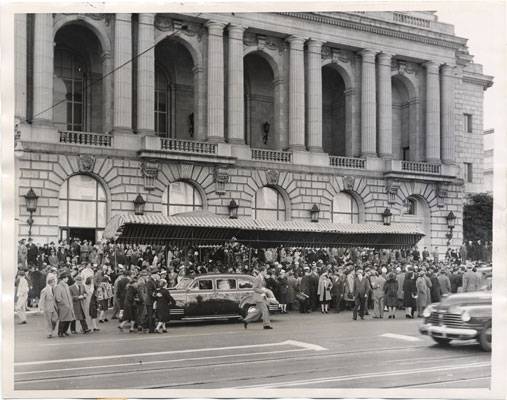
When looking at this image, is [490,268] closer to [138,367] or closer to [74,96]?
[138,367]

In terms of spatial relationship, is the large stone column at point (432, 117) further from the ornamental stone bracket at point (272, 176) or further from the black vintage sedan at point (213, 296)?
the black vintage sedan at point (213, 296)

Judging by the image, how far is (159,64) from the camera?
34.0 metres

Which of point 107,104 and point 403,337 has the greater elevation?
point 107,104

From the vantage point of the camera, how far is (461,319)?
16531mm

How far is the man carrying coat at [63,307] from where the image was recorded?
59.9 ft

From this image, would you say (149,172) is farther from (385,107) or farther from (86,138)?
(385,107)

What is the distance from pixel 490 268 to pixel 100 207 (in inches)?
588

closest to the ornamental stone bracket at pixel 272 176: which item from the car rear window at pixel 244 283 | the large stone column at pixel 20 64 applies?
the car rear window at pixel 244 283

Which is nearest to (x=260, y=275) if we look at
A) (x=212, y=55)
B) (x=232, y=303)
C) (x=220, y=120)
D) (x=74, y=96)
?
(x=232, y=303)

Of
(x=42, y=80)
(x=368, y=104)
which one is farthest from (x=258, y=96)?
(x=42, y=80)

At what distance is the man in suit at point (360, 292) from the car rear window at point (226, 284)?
3.83 meters

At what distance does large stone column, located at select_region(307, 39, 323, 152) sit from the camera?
2914 centimetres

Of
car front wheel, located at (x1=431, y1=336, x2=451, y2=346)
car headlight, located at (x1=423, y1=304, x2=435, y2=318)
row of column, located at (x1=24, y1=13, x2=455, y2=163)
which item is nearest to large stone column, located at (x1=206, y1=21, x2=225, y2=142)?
row of column, located at (x1=24, y1=13, x2=455, y2=163)

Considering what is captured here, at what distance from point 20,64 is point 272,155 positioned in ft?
37.1
